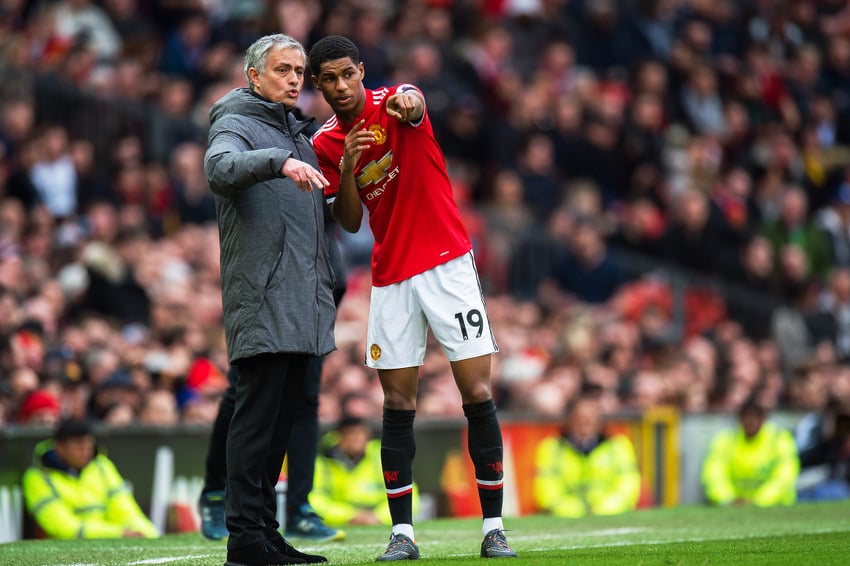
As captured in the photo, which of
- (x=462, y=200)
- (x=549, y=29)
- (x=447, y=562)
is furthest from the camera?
(x=549, y=29)

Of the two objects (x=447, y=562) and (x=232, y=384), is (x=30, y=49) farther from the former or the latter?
(x=447, y=562)

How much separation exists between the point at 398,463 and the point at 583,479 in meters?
5.61

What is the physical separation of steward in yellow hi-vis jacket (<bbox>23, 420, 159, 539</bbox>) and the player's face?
3.50 metres

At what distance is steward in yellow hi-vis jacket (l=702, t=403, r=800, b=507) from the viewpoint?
1205 centimetres

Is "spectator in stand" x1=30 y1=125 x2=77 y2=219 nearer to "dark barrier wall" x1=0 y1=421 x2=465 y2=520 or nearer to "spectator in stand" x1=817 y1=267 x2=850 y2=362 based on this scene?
"dark barrier wall" x1=0 y1=421 x2=465 y2=520

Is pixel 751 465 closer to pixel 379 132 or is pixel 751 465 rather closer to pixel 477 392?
pixel 477 392

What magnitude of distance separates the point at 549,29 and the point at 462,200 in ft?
Answer: 14.8

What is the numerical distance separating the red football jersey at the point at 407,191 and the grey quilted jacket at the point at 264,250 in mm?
350

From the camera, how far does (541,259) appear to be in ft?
51.0

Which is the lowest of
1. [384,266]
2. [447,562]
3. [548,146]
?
[447,562]

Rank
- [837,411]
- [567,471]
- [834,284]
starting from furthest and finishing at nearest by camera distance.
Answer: [834,284] < [837,411] < [567,471]

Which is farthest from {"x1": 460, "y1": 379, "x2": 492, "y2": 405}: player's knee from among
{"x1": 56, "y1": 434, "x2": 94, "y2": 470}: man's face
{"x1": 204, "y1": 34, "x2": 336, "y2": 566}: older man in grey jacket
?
{"x1": 56, "y1": 434, "x2": 94, "y2": 470}: man's face

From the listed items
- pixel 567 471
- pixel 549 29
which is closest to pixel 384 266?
pixel 567 471

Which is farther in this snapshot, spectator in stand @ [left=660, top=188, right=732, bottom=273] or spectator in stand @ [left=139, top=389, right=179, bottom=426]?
spectator in stand @ [left=660, top=188, right=732, bottom=273]
